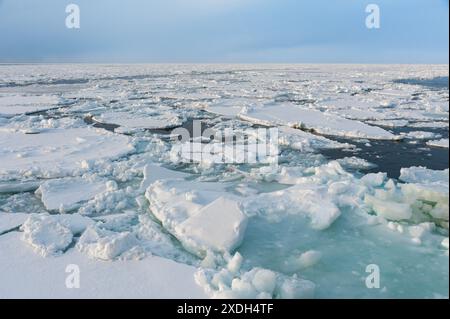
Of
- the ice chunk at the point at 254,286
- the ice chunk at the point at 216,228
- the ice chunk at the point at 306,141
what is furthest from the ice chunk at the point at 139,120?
the ice chunk at the point at 254,286

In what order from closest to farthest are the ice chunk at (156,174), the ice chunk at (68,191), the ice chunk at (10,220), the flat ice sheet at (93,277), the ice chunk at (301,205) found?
the flat ice sheet at (93,277) → the ice chunk at (301,205) → the ice chunk at (10,220) → the ice chunk at (68,191) → the ice chunk at (156,174)

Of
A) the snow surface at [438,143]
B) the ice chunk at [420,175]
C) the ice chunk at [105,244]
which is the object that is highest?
the snow surface at [438,143]

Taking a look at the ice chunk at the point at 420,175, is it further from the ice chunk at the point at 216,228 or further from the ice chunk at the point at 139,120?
the ice chunk at the point at 139,120

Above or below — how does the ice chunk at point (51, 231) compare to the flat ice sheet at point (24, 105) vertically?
below

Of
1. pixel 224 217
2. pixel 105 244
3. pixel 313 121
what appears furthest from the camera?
pixel 313 121

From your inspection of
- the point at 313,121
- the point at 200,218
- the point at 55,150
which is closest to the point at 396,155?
the point at 313,121

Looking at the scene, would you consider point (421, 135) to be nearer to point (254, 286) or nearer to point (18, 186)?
point (254, 286)
